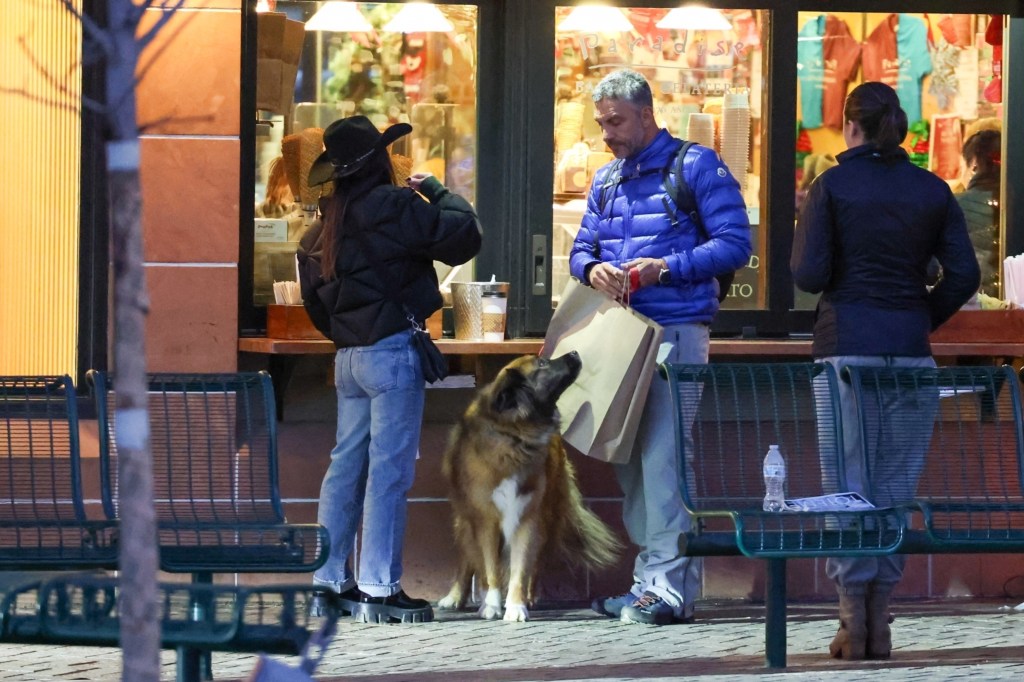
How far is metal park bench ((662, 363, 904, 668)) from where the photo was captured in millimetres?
5586

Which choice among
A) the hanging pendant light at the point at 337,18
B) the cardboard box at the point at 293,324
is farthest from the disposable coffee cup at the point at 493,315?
the hanging pendant light at the point at 337,18

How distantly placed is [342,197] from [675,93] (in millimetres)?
2186

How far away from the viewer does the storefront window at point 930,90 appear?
8508mm

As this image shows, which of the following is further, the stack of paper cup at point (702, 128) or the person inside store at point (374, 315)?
the stack of paper cup at point (702, 128)

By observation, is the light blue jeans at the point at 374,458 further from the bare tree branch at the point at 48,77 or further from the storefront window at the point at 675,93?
the bare tree branch at the point at 48,77

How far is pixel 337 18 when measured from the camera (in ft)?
26.6

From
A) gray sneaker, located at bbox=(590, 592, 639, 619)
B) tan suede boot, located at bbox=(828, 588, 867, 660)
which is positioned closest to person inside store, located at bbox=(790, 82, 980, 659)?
tan suede boot, located at bbox=(828, 588, 867, 660)

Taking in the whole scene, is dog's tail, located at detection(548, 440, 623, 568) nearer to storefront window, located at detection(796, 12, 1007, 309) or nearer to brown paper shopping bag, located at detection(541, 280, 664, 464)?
brown paper shopping bag, located at detection(541, 280, 664, 464)

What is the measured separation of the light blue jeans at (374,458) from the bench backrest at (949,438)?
201 centimetres

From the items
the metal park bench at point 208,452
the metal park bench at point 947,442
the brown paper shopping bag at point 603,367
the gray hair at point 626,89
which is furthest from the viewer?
the gray hair at point 626,89

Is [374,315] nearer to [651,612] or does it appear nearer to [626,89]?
[626,89]

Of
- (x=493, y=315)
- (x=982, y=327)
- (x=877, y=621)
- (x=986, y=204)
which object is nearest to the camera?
(x=877, y=621)

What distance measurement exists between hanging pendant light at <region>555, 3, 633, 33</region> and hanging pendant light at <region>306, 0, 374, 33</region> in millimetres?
961

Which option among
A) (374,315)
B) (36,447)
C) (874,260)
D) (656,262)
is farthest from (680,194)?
(36,447)
